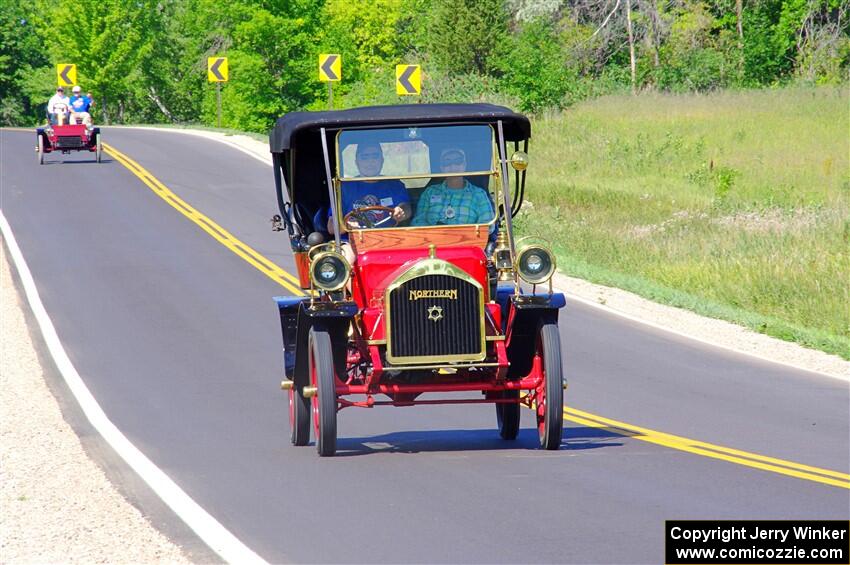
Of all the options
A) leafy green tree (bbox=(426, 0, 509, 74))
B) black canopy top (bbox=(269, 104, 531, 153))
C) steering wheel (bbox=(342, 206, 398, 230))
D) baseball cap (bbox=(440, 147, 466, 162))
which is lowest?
steering wheel (bbox=(342, 206, 398, 230))

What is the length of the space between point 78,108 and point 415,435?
27485 millimetres

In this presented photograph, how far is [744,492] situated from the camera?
29.1ft

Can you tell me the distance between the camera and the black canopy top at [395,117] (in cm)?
1102

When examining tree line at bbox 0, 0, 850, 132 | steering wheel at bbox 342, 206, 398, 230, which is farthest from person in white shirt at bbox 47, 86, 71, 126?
steering wheel at bbox 342, 206, 398, 230

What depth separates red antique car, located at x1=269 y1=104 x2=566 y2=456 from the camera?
1009 cm

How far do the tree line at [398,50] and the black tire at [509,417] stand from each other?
36.4m

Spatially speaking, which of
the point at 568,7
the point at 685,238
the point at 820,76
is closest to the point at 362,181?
the point at 685,238

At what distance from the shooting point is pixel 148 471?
398 inches

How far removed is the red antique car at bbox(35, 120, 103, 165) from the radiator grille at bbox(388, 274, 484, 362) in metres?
28.6

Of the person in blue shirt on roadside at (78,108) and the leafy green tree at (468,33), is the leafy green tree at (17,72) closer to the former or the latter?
the leafy green tree at (468,33)

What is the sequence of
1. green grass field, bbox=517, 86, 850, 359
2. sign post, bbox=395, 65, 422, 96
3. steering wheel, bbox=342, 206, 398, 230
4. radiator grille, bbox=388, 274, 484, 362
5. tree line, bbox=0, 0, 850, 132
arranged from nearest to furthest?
1. radiator grille, bbox=388, 274, 484, 362
2. steering wheel, bbox=342, 206, 398, 230
3. green grass field, bbox=517, 86, 850, 359
4. sign post, bbox=395, 65, 422, 96
5. tree line, bbox=0, 0, 850, 132

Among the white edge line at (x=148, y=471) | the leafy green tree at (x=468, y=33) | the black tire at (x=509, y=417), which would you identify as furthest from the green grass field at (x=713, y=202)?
the leafy green tree at (x=468, y=33)

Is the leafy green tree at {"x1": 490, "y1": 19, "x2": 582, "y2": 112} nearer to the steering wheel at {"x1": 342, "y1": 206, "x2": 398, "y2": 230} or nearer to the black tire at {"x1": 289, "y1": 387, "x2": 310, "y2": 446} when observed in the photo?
the steering wheel at {"x1": 342, "y1": 206, "x2": 398, "y2": 230}

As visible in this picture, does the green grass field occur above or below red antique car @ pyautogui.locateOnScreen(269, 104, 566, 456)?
below
